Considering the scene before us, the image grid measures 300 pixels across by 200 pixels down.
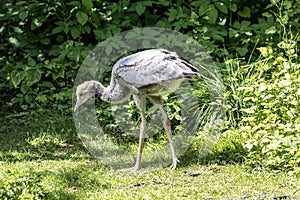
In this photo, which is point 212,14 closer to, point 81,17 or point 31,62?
point 81,17

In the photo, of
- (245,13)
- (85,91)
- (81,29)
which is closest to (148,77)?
(85,91)

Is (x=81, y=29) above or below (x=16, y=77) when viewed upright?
above

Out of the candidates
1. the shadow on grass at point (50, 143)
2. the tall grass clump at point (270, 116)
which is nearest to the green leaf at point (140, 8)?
the shadow on grass at point (50, 143)

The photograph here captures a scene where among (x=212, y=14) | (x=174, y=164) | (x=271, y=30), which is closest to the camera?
(x=174, y=164)

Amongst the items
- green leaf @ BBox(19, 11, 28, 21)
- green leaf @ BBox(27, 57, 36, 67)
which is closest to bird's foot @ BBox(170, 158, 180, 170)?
green leaf @ BBox(27, 57, 36, 67)

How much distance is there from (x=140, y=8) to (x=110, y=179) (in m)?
3.04

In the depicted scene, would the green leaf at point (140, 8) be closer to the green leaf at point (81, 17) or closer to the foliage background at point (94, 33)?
the foliage background at point (94, 33)

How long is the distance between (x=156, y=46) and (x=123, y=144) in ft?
4.35

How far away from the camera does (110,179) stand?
5805 mm

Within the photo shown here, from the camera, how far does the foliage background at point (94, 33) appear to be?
26.5 ft

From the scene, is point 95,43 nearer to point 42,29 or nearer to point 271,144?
point 42,29

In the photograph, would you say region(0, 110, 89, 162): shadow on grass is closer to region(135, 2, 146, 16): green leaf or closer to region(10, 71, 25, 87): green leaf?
region(10, 71, 25, 87): green leaf

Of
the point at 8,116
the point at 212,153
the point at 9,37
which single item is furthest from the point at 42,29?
the point at 212,153

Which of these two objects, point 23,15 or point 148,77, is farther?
→ point 23,15
